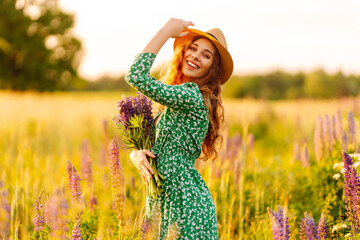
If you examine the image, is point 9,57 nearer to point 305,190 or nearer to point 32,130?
point 32,130

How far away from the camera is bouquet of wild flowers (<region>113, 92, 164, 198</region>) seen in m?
2.32

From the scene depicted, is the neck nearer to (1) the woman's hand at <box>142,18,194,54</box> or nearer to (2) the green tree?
(1) the woman's hand at <box>142,18,194,54</box>

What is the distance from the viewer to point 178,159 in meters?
2.40

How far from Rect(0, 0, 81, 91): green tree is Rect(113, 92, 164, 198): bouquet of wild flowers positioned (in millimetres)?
29528

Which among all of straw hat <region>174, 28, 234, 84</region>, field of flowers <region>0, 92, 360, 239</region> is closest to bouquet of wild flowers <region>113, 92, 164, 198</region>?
field of flowers <region>0, 92, 360, 239</region>

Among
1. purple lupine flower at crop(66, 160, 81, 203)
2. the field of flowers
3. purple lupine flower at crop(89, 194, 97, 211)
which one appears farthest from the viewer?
purple lupine flower at crop(89, 194, 97, 211)

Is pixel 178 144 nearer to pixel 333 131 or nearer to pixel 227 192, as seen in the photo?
pixel 227 192

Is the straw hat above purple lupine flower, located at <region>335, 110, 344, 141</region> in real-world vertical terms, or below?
above

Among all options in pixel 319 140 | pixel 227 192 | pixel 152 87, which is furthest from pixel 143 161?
pixel 319 140

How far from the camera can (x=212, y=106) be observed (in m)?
2.63

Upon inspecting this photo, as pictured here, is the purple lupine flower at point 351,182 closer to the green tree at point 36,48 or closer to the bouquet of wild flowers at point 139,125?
the bouquet of wild flowers at point 139,125

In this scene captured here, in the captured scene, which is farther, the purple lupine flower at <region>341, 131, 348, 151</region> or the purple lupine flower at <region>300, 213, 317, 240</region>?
the purple lupine flower at <region>341, 131, 348, 151</region>

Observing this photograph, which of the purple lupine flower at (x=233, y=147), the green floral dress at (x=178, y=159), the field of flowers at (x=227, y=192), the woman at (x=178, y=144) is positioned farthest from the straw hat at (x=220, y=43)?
the purple lupine flower at (x=233, y=147)

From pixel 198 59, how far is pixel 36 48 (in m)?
30.0
